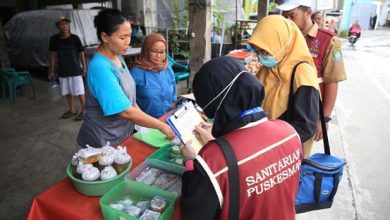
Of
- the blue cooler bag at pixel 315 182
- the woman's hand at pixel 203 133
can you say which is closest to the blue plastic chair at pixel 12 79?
the woman's hand at pixel 203 133

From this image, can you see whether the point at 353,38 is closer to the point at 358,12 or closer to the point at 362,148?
the point at 358,12

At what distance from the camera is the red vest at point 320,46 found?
7.11 feet

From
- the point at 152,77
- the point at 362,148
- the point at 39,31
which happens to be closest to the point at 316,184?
the point at 152,77

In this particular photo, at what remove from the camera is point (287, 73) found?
61.4 inches

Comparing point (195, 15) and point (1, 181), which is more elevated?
point (195, 15)

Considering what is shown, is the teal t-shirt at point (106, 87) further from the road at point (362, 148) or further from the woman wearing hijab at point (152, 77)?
the road at point (362, 148)

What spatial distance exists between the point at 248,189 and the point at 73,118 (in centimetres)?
466

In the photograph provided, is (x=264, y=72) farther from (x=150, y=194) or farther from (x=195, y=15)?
(x=195, y=15)

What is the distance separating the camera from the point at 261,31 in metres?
1.52

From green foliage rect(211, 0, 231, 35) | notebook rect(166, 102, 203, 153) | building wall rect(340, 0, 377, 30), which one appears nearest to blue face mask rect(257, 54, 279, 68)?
notebook rect(166, 102, 203, 153)

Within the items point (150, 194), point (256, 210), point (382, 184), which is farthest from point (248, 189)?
point (382, 184)

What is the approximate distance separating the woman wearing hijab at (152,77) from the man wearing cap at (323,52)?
1077 mm

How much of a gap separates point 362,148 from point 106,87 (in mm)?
3795

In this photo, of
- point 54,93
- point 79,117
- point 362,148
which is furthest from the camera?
point 54,93
